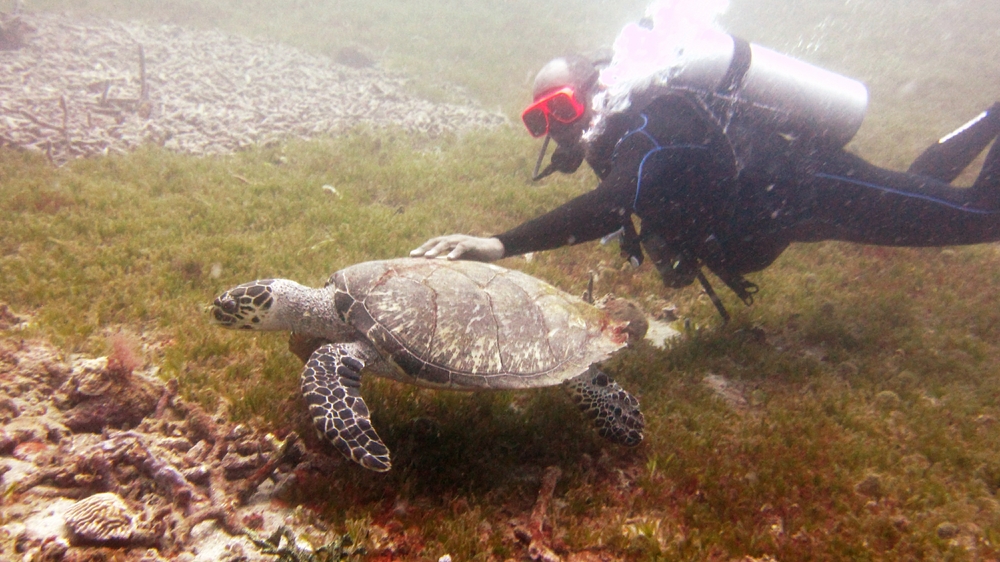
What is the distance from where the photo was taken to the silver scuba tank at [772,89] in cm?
470

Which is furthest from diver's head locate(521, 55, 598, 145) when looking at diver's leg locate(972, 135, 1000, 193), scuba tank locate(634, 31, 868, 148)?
diver's leg locate(972, 135, 1000, 193)

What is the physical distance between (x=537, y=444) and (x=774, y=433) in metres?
2.21

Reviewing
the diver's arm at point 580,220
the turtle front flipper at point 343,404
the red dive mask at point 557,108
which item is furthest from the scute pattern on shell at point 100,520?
the red dive mask at point 557,108

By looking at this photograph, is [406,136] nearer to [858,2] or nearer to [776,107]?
[776,107]

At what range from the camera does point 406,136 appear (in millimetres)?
12297

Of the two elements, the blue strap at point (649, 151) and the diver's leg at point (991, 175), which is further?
the diver's leg at point (991, 175)

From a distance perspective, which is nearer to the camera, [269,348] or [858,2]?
[269,348]

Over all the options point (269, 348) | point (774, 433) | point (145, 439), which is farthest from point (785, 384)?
point (145, 439)

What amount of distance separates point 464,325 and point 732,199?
3317 mm

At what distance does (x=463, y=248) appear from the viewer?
430cm

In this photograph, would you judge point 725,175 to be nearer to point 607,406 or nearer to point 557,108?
point 557,108

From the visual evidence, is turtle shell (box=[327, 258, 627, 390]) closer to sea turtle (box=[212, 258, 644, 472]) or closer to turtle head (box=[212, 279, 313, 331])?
sea turtle (box=[212, 258, 644, 472])

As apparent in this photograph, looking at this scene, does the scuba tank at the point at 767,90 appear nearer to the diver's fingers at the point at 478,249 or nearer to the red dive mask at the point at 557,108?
the red dive mask at the point at 557,108

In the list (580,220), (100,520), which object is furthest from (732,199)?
(100,520)
